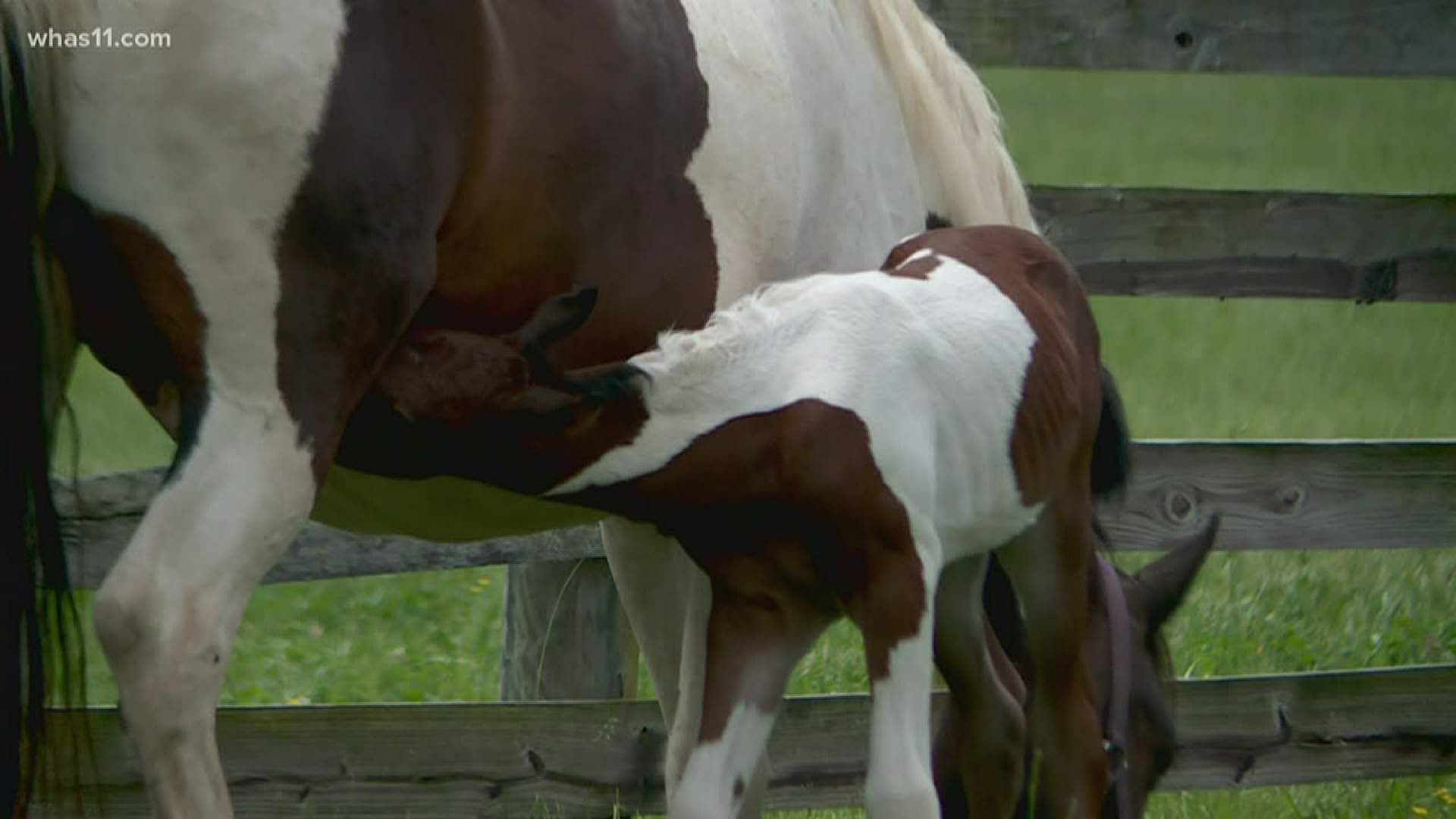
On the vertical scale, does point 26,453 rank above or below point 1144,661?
above

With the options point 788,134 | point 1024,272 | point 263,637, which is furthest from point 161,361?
point 263,637

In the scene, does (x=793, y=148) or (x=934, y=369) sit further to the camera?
(x=793, y=148)

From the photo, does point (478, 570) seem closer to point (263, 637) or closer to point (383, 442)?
point (263, 637)

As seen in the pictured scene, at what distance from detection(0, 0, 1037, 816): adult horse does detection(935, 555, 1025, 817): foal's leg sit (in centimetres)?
80

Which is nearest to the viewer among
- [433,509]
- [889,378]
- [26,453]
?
[26,453]

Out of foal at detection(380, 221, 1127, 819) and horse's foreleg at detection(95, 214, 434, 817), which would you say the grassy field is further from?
horse's foreleg at detection(95, 214, 434, 817)

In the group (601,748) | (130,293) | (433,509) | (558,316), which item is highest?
(130,293)

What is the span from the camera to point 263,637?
301 inches

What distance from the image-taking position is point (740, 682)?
3281 mm

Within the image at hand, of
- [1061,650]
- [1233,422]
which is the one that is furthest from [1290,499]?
[1233,422]

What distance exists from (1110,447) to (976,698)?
22.4 inches

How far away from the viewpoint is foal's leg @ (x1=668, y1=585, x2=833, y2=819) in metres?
3.25

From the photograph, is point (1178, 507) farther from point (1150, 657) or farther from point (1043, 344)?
point (1043, 344)

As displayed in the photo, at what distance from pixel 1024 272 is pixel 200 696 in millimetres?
1671
